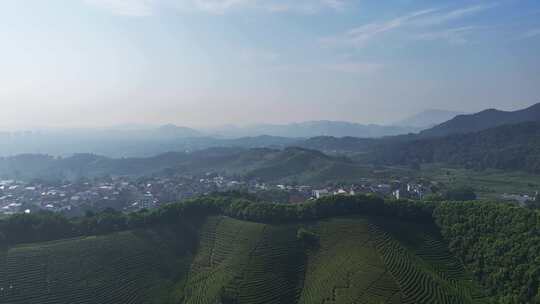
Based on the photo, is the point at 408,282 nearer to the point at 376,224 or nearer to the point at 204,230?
the point at 376,224

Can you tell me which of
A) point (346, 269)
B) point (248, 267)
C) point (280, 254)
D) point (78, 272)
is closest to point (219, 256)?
point (248, 267)

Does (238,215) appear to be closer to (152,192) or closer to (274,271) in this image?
(274,271)

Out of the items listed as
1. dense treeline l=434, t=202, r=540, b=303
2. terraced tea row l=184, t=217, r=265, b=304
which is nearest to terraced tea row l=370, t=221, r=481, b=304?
dense treeline l=434, t=202, r=540, b=303

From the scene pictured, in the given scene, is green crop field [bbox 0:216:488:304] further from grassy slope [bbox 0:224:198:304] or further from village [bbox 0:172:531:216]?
village [bbox 0:172:531:216]

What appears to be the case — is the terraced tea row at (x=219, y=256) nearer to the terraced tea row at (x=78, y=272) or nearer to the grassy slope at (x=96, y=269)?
the grassy slope at (x=96, y=269)

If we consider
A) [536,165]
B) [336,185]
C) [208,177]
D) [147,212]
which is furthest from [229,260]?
[536,165]
